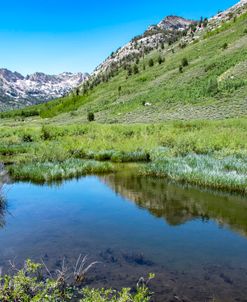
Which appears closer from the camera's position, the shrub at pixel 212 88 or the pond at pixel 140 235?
the pond at pixel 140 235

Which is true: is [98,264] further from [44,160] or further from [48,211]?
[44,160]

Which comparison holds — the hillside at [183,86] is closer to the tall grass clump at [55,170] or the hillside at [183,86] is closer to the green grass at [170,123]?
the green grass at [170,123]

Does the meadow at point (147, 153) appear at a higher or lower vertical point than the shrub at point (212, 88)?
lower

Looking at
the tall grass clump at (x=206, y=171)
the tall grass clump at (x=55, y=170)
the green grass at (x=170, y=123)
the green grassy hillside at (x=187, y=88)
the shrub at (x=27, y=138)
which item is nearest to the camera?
the tall grass clump at (x=206, y=171)

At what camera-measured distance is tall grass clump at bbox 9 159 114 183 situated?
20.8 metres

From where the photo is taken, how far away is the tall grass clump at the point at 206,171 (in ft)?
57.6

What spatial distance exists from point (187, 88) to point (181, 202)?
169ft

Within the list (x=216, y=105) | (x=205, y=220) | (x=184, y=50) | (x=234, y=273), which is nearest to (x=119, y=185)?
(x=205, y=220)

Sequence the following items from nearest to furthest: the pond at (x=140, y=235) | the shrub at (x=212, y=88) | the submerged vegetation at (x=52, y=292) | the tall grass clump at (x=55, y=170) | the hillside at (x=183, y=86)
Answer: the submerged vegetation at (x=52, y=292)
the pond at (x=140, y=235)
the tall grass clump at (x=55, y=170)
the hillside at (x=183, y=86)
the shrub at (x=212, y=88)

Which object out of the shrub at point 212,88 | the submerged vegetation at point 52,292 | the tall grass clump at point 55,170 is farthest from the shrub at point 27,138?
the submerged vegetation at point 52,292

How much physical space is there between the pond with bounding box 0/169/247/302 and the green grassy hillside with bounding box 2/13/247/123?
3134 centimetres

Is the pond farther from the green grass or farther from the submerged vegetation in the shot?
the green grass

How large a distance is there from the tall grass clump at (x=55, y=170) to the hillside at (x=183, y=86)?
26.3 meters

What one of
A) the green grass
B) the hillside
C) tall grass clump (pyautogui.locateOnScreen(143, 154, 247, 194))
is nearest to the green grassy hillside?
the hillside
